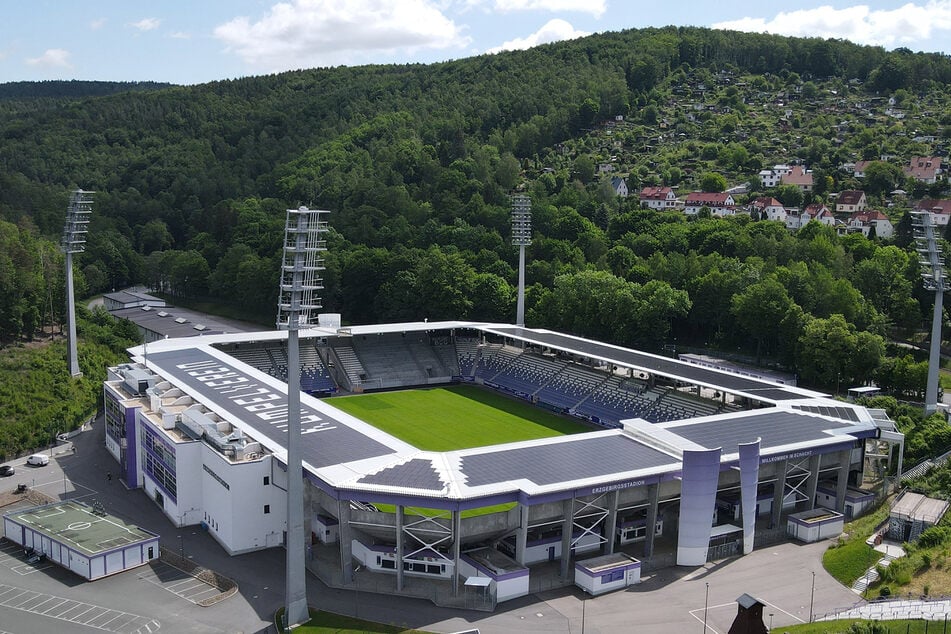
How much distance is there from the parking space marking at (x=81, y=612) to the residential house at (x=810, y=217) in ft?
274

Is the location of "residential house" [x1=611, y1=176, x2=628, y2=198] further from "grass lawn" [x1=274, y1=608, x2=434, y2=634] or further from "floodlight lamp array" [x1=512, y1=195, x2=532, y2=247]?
"grass lawn" [x1=274, y1=608, x2=434, y2=634]

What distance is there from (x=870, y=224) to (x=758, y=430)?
2400 inches

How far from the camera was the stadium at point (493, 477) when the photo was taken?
104 feet

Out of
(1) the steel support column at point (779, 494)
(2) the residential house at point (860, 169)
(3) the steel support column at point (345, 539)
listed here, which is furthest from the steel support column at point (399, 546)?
(2) the residential house at point (860, 169)

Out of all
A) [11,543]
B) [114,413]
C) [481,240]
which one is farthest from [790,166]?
[11,543]

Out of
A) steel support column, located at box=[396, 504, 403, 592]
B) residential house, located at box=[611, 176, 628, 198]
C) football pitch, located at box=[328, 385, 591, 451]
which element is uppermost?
residential house, located at box=[611, 176, 628, 198]

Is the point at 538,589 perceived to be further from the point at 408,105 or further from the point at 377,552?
the point at 408,105

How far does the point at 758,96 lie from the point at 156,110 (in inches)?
4345

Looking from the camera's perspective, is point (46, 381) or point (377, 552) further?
point (46, 381)

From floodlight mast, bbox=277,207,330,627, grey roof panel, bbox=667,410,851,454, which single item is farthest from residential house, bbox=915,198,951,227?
floodlight mast, bbox=277,207,330,627

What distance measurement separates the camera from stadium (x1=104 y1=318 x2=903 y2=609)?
3173 cm

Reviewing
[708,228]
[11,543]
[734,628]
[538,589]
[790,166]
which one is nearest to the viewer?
[734,628]

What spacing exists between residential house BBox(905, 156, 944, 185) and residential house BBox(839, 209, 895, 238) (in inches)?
660

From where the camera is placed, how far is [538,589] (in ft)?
103
